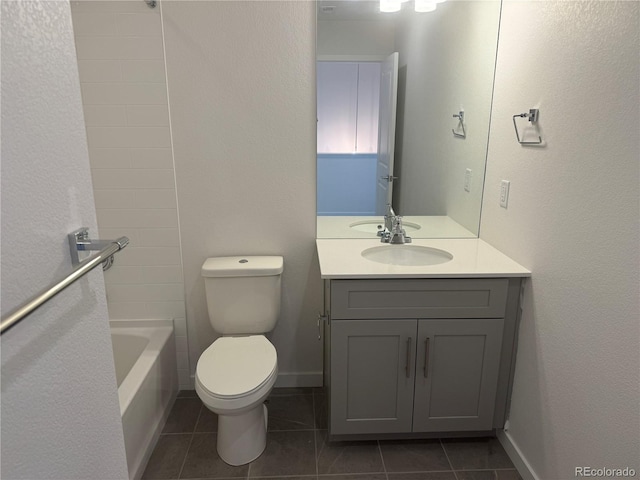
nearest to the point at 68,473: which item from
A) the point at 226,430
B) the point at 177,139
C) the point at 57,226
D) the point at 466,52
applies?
the point at 57,226

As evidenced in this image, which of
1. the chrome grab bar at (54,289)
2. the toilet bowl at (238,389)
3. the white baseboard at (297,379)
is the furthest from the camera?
the white baseboard at (297,379)

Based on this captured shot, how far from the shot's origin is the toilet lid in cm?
182

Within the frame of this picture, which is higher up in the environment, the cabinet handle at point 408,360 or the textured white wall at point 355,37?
the textured white wall at point 355,37

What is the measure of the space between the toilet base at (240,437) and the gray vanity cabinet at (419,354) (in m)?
0.34

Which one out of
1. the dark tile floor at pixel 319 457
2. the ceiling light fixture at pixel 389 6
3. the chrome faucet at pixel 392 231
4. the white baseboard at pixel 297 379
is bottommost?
the dark tile floor at pixel 319 457

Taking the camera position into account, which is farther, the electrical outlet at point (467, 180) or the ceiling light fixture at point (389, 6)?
the electrical outlet at point (467, 180)

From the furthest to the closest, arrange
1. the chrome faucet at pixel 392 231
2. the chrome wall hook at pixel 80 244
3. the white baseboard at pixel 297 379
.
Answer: the white baseboard at pixel 297 379 → the chrome faucet at pixel 392 231 → the chrome wall hook at pixel 80 244

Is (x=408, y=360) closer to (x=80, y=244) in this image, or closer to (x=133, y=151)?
(x=80, y=244)

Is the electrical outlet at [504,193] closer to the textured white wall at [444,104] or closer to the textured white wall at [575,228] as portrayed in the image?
the textured white wall at [575,228]

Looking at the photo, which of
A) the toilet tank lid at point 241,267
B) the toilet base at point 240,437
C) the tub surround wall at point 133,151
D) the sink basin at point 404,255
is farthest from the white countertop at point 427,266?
the tub surround wall at point 133,151

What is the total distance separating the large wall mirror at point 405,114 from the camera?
2156 mm

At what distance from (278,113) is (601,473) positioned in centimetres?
189

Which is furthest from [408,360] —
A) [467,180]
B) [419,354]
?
[467,180]

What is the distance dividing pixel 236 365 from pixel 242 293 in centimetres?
39
